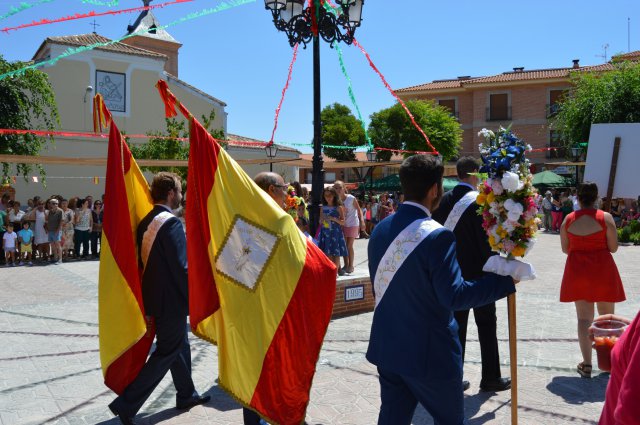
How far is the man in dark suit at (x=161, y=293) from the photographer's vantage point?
14.4 ft

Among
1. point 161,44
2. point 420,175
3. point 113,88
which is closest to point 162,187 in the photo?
point 420,175

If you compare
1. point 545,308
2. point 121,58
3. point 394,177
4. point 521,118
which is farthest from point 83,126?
point 521,118

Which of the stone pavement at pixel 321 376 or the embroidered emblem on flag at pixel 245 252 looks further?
→ the stone pavement at pixel 321 376

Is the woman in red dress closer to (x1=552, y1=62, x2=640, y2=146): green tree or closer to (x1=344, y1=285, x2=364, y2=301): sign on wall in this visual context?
(x1=344, y1=285, x2=364, y2=301): sign on wall

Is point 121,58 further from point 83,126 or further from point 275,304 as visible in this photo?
point 275,304

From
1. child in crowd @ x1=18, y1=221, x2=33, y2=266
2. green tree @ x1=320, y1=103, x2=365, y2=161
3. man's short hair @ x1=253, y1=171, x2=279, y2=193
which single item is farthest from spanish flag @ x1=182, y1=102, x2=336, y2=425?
green tree @ x1=320, y1=103, x2=365, y2=161

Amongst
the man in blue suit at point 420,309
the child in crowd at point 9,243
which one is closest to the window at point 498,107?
the child in crowd at point 9,243

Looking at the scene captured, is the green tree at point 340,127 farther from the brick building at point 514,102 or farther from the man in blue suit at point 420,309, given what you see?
the man in blue suit at point 420,309

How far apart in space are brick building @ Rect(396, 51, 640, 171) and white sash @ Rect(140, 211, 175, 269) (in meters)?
44.2

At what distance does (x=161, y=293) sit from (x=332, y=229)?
6.25 metres

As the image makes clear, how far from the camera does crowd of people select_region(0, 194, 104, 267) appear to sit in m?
15.1

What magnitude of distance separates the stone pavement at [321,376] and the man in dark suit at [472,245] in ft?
0.70

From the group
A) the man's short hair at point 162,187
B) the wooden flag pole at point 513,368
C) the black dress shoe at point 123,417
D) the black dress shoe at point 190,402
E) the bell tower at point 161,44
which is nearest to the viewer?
the wooden flag pole at point 513,368

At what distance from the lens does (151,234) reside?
14.7 feet
